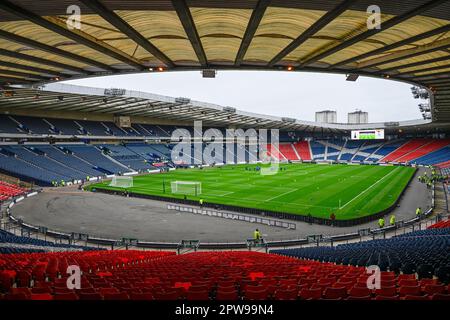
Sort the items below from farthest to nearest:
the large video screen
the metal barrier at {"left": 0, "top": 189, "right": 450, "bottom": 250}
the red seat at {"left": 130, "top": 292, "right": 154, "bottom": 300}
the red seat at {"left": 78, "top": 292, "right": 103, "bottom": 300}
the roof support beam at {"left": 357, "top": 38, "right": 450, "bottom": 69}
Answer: the large video screen, the metal barrier at {"left": 0, "top": 189, "right": 450, "bottom": 250}, the roof support beam at {"left": 357, "top": 38, "right": 450, "bottom": 69}, the red seat at {"left": 130, "top": 292, "right": 154, "bottom": 300}, the red seat at {"left": 78, "top": 292, "right": 103, "bottom": 300}

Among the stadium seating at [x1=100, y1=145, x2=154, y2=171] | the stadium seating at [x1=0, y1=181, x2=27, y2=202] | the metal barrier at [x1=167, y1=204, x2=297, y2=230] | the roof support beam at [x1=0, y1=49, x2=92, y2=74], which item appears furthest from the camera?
the stadium seating at [x1=100, y1=145, x2=154, y2=171]

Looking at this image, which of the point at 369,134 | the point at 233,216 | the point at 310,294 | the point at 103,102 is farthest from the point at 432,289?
the point at 369,134

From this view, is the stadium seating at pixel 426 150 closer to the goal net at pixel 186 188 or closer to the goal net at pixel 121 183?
the goal net at pixel 186 188

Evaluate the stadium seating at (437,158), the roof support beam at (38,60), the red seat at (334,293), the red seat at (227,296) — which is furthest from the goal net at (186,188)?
the stadium seating at (437,158)

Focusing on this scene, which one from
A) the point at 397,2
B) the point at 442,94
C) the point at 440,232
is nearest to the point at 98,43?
the point at 397,2

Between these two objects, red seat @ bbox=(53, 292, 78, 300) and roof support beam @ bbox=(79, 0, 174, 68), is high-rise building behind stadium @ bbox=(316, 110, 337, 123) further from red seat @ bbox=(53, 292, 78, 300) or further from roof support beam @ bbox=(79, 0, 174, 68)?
red seat @ bbox=(53, 292, 78, 300)

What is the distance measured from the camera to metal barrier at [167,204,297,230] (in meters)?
29.1

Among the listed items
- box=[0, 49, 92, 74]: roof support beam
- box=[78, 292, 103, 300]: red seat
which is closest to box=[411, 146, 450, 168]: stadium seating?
box=[0, 49, 92, 74]: roof support beam

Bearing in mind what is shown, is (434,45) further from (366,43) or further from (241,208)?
(241,208)

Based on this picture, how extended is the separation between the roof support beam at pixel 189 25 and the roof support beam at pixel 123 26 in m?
1.71

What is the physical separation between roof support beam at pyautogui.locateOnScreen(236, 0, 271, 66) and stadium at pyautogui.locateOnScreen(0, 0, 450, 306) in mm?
92

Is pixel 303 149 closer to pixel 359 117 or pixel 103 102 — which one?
pixel 359 117

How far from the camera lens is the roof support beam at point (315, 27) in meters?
8.63

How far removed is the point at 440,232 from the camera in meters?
20.2
